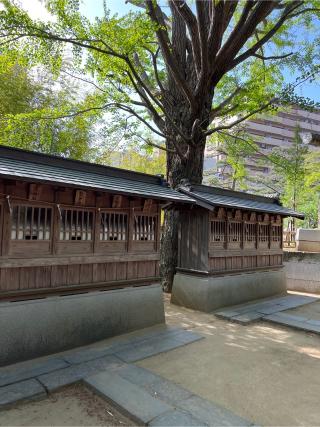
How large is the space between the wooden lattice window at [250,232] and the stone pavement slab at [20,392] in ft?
27.6

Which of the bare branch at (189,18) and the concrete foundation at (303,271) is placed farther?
the concrete foundation at (303,271)

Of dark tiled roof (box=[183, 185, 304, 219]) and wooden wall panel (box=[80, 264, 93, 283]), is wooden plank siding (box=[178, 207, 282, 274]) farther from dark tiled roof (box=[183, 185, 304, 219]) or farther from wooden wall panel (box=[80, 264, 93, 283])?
wooden wall panel (box=[80, 264, 93, 283])

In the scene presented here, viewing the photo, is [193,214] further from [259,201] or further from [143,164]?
[143,164]

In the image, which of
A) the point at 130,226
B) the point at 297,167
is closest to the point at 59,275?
the point at 130,226

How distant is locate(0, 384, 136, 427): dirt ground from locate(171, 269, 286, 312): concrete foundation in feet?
17.9

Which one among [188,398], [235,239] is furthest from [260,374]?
[235,239]

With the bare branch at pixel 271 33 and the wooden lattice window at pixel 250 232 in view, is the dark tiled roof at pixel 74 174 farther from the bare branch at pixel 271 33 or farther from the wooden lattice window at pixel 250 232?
the bare branch at pixel 271 33

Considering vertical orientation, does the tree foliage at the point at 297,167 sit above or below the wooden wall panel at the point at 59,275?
above

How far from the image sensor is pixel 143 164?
26234 mm

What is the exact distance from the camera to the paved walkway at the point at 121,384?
3.97m

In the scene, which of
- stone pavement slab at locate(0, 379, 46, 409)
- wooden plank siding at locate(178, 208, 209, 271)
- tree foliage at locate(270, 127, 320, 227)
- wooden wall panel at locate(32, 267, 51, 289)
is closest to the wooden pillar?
wooden wall panel at locate(32, 267, 51, 289)

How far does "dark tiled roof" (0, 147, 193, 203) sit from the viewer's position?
525 centimetres

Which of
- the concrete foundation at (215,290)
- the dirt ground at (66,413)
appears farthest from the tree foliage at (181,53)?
the dirt ground at (66,413)

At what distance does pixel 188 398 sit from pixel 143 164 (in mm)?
22911
